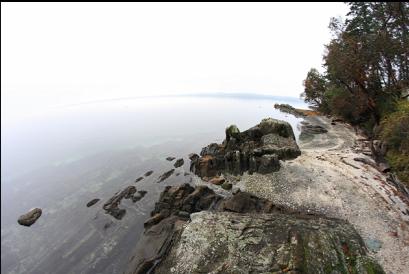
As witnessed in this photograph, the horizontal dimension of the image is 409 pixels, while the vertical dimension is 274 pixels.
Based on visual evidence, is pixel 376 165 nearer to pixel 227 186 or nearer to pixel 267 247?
pixel 227 186

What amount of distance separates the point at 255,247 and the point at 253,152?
2174 centimetres

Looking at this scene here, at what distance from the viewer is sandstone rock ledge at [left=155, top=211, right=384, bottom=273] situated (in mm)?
16344

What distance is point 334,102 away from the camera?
5347cm

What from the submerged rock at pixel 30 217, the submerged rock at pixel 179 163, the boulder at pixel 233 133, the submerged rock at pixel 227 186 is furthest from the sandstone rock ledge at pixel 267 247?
the submerged rock at pixel 179 163

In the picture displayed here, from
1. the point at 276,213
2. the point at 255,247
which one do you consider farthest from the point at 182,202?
the point at 255,247

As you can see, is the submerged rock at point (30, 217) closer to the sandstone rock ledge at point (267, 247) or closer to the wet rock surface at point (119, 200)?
the wet rock surface at point (119, 200)

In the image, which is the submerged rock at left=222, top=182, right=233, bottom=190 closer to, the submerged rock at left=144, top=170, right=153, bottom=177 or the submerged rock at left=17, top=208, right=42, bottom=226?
the submerged rock at left=144, top=170, right=153, bottom=177

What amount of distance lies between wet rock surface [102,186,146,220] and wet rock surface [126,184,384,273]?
31.7 ft

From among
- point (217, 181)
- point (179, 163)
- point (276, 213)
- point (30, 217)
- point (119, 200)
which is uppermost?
point (276, 213)

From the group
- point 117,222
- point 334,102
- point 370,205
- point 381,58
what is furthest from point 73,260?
point 334,102

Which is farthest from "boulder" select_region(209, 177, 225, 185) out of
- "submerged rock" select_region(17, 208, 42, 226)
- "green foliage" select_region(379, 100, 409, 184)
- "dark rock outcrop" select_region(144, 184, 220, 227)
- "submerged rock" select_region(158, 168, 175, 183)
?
"submerged rock" select_region(17, 208, 42, 226)

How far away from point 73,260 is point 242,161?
26209mm

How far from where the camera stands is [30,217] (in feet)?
115

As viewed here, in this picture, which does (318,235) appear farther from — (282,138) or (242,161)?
(282,138)
